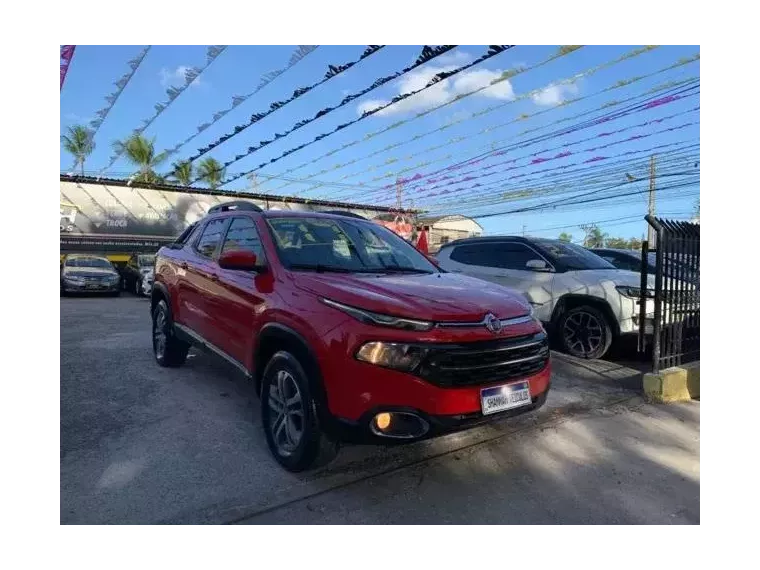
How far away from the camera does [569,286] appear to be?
21.6ft

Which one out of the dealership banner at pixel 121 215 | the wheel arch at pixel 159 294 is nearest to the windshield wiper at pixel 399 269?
the wheel arch at pixel 159 294

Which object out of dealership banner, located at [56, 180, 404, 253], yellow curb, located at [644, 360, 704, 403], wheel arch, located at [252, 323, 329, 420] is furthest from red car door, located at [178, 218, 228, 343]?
dealership banner, located at [56, 180, 404, 253]

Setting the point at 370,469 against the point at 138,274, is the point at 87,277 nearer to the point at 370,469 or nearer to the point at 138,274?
the point at 138,274

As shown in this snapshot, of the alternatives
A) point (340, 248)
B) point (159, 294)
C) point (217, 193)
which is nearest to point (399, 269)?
point (340, 248)

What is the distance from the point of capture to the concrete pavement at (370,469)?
9.44ft

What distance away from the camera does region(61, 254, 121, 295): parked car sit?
50.5 feet

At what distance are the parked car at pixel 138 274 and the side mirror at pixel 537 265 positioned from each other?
12760 mm

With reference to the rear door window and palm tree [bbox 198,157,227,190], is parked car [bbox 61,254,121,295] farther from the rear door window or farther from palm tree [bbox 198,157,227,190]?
palm tree [bbox 198,157,227,190]

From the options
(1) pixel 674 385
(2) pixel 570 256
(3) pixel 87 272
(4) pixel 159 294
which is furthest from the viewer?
(3) pixel 87 272

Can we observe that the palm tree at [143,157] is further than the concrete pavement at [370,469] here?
Yes

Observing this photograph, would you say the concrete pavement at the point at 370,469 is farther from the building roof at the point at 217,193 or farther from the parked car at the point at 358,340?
the building roof at the point at 217,193

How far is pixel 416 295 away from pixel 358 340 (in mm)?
525

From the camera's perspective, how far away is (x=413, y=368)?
281cm
